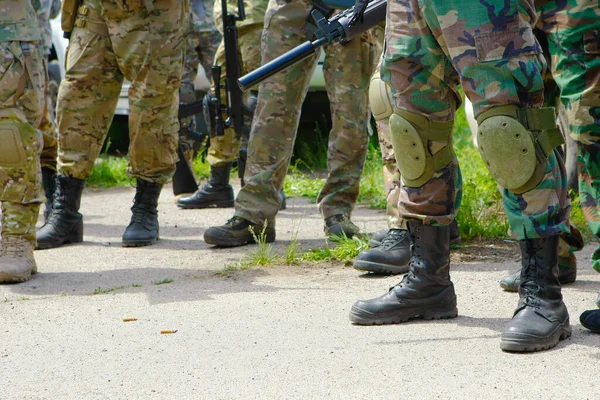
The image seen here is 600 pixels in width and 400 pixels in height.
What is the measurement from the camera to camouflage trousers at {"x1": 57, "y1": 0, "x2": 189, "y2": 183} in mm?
4480

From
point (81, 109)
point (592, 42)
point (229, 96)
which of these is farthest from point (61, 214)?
point (592, 42)

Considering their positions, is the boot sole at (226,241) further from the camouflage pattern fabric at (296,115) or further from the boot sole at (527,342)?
the boot sole at (527,342)

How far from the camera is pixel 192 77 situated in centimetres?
667

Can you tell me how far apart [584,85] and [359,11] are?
1.05 m

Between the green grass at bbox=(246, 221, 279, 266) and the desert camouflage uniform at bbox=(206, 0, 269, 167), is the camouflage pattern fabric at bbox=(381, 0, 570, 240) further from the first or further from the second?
the desert camouflage uniform at bbox=(206, 0, 269, 167)

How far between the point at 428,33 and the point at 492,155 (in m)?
0.44

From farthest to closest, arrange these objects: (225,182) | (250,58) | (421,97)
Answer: (225,182)
(250,58)
(421,97)

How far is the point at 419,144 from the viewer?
2.84 metres

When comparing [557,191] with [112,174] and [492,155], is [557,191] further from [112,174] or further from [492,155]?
[112,174]

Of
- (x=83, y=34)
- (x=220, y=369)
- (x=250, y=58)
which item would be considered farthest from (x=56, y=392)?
(x=250, y=58)

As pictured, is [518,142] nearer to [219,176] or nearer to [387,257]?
[387,257]

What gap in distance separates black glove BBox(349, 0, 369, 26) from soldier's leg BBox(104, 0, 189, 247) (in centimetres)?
123

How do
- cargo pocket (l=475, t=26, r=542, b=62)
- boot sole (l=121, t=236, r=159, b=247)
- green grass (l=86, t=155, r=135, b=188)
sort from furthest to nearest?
green grass (l=86, t=155, r=135, b=188)
boot sole (l=121, t=236, r=159, b=247)
cargo pocket (l=475, t=26, r=542, b=62)

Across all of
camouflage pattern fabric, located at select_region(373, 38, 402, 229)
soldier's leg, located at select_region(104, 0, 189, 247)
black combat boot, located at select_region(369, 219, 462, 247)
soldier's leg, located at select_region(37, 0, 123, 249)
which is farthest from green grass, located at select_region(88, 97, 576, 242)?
soldier's leg, located at select_region(37, 0, 123, 249)
